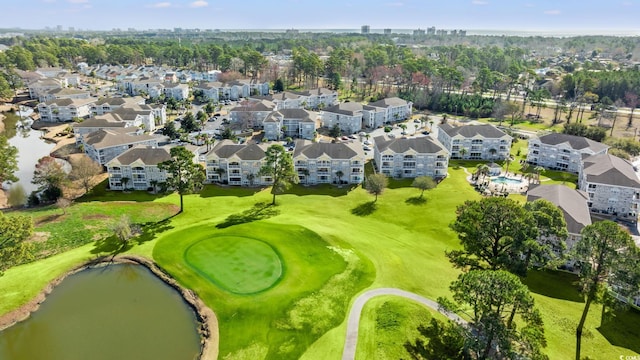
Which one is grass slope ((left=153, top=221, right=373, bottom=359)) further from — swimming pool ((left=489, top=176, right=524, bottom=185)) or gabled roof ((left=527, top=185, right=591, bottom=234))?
swimming pool ((left=489, top=176, right=524, bottom=185))

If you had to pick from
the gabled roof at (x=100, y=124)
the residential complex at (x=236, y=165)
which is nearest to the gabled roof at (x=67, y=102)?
the gabled roof at (x=100, y=124)

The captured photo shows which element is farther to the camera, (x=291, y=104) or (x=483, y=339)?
(x=291, y=104)

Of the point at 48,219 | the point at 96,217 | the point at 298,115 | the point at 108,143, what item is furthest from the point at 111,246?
the point at 298,115

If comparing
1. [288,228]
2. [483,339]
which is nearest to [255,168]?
[288,228]

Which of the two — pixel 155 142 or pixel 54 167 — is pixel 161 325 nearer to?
pixel 54 167

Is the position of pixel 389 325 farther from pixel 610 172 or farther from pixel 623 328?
pixel 610 172

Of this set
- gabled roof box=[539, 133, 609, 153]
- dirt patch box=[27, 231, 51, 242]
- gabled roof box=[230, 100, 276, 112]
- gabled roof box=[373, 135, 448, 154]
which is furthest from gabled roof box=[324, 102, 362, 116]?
dirt patch box=[27, 231, 51, 242]

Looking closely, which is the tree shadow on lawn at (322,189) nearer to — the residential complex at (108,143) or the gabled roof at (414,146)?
the gabled roof at (414,146)
